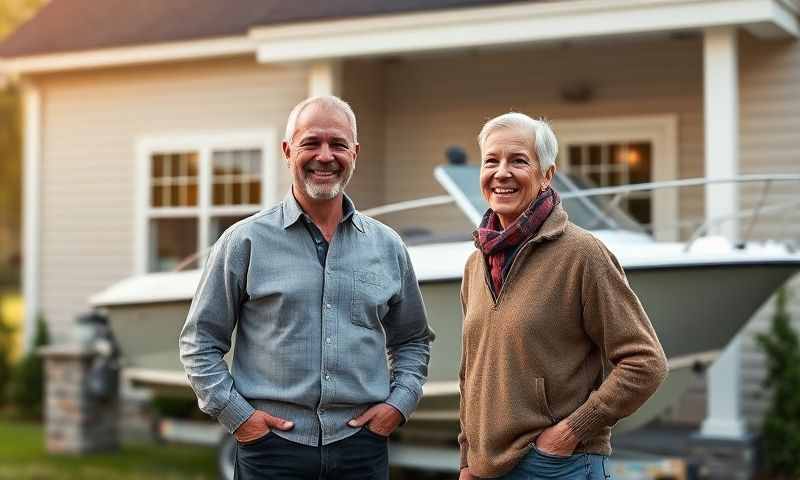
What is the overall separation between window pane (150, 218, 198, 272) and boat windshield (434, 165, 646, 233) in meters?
4.44

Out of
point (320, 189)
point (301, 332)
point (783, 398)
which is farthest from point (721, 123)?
point (301, 332)

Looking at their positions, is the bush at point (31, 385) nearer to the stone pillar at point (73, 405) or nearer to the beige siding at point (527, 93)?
the stone pillar at point (73, 405)

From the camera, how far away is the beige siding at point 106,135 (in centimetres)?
1046

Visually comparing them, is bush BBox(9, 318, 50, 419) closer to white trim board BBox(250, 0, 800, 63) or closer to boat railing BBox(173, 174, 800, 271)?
white trim board BBox(250, 0, 800, 63)

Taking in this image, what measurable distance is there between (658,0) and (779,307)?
2395mm

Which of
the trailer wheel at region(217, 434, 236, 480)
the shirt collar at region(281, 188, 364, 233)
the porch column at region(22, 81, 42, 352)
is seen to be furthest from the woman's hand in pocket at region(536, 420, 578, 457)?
the porch column at region(22, 81, 42, 352)

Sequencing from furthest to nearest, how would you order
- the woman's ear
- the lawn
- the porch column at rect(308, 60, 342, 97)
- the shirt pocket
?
the porch column at rect(308, 60, 342, 97) → the lawn → the shirt pocket → the woman's ear

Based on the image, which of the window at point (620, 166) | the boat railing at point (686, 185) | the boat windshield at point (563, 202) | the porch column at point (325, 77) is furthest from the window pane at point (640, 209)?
the porch column at point (325, 77)

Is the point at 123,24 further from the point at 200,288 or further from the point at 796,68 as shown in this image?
the point at 200,288

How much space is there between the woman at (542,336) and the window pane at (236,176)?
7391 mm

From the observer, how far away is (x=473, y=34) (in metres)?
8.05

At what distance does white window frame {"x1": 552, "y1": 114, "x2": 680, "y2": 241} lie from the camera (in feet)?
29.4

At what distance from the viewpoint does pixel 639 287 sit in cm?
580

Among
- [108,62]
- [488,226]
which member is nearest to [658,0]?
[488,226]
